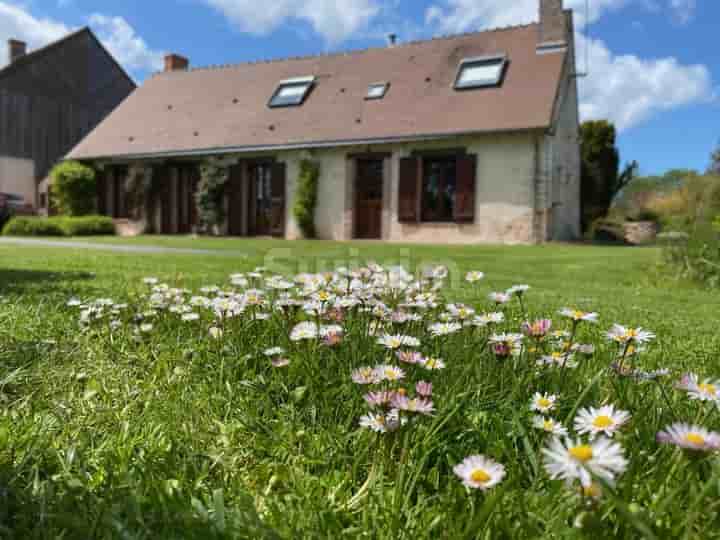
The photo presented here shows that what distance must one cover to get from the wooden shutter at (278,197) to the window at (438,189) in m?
4.11

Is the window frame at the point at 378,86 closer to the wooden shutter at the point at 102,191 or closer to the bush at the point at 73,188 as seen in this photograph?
the wooden shutter at the point at 102,191

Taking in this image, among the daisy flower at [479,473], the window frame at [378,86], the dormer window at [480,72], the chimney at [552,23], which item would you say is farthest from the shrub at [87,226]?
the daisy flower at [479,473]

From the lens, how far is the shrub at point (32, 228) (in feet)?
50.7

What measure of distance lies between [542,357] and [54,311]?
2203 mm

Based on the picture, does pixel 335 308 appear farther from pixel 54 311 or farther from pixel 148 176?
pixel 148 176

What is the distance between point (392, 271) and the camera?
3135mm

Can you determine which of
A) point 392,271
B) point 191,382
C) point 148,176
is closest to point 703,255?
point 392,271

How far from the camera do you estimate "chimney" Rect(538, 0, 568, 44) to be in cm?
1454

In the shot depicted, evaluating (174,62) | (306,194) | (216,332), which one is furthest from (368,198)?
(216,332)

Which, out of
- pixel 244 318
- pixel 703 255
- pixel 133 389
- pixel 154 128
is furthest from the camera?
pixel 154 128

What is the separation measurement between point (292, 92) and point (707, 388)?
17.5m

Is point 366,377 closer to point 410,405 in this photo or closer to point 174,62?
point 410,405

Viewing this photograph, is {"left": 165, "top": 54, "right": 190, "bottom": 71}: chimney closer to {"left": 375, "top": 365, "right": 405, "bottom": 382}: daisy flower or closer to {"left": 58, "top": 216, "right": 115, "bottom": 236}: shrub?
{"left": 58, "top": 216, "right": 115, "bottom": 236}: shrub

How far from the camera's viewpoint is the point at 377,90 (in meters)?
16.0
